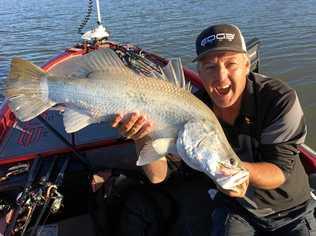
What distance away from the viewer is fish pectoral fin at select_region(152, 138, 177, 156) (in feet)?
7.66

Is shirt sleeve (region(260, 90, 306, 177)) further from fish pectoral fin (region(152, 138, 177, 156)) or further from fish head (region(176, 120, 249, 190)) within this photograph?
fish pectoral fin (region(152, 138, 177, 156))

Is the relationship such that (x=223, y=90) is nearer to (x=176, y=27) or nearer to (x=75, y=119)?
(x=75, y=119)

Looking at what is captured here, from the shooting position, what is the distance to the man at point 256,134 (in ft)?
8.60

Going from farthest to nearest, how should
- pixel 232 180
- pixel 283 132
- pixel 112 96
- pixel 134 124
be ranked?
pixel 283 132 → pixel 134 124 → pixel 112 96 → pixel 232 180

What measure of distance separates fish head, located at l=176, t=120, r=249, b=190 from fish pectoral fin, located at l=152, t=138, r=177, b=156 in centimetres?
5

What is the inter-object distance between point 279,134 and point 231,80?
0.40 metres

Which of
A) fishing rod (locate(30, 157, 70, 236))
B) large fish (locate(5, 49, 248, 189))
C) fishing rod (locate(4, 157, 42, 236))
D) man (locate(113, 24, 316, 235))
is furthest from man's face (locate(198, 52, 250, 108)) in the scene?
fishing rod (locate(4, 157, 42, 236))

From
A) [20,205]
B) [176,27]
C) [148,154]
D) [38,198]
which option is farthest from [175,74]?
[176,27]

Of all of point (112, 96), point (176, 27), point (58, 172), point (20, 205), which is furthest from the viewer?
point (176, 27)

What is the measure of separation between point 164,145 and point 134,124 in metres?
0.19

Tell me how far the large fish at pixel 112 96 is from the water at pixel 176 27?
17.8 feet

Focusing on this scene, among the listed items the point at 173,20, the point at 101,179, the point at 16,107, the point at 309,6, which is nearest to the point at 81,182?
the point at 101,179

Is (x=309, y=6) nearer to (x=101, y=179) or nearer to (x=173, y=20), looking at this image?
(x=173, y=20)

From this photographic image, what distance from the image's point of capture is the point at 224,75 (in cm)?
263
